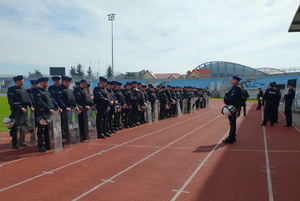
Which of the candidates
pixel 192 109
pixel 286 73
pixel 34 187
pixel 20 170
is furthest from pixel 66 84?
pixel 286 73

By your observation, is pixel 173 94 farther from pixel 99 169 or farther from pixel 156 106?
pixel 99 169

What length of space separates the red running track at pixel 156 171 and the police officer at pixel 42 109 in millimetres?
451

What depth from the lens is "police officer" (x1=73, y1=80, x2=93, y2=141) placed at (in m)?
7.91

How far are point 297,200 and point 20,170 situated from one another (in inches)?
196

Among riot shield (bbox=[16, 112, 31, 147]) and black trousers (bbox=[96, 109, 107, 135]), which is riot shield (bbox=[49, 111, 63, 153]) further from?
black trousers (bbox=[96, 109, 107, 135])

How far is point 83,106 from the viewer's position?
7.95 metres

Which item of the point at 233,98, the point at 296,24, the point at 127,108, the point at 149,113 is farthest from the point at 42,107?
the point at 296,24

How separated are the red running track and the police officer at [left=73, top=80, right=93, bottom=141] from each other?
0.53m

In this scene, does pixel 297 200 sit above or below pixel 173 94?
below

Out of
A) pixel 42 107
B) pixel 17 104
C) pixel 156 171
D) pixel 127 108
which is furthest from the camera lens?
pixel 127 108

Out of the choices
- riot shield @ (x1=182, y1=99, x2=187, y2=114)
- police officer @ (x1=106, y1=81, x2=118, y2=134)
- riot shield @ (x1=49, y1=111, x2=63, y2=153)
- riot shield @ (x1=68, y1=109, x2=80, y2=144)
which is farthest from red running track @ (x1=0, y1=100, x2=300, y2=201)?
riot shield @ (x1=182, y1=99, x2=187, y2=114)

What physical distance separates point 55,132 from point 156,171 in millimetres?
3154

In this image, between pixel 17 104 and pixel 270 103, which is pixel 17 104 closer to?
pixel 17 104

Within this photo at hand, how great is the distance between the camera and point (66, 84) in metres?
7.32
